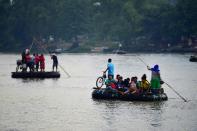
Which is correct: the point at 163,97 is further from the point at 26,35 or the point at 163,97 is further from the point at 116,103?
the point at 26,35

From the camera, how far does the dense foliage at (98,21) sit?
453 ft

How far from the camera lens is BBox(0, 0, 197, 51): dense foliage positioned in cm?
13800

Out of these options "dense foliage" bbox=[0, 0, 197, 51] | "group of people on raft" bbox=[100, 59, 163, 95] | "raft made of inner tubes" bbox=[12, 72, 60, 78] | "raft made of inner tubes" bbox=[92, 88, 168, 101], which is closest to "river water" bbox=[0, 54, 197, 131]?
"raft made of inner tubes" bbox=[92, 88, 168, 101]

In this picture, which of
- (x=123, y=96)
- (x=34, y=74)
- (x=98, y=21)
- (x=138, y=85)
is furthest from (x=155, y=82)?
(x=98, y=21)

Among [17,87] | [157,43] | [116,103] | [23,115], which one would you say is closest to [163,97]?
[116,103]

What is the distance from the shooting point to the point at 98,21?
158 meters

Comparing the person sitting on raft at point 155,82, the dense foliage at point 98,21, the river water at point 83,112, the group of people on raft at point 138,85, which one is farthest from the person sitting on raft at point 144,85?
the dense foliage at point 98,21

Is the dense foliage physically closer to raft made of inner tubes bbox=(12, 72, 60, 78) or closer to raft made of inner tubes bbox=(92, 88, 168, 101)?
raft made of inner tubes bbox=(12, 72, 60, 78)

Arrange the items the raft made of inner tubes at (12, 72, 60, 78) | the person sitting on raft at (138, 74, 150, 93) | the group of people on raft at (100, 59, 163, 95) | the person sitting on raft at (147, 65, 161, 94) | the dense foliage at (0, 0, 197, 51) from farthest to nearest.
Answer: the dense foliage at (0, 0, 197, 51), the raft made of inner tubes at (12, 72, 60, 78), the person sitting on raft at (147, 65, 161, 94), the group of people on raft at (100, 59, 163, 95), the person sitting on raft at (138, 74, 150, 93)

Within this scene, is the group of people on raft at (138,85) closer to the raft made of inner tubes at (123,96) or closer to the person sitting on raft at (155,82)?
the person sitting on raft at (155,82)

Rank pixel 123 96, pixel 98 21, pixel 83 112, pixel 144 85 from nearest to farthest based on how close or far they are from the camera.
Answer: pixel 83 112
pixel 144 85
pixel 123 96
pixel 98 21

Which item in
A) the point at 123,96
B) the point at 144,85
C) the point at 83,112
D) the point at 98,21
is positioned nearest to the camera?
the point at 83,112

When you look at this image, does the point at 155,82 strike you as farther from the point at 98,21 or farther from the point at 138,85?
the point at 98,21

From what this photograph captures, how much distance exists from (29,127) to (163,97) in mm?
10553
